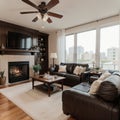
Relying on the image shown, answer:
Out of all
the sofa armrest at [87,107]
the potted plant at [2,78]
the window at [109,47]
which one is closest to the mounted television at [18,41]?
the potted plant at [2,78]

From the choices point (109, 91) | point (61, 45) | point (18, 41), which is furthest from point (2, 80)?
point (109, 91)

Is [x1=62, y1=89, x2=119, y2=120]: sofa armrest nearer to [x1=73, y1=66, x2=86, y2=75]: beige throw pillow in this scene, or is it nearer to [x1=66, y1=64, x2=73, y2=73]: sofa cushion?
[x1=73, y1=66, x2=86, y2=75]: beige throw pillow

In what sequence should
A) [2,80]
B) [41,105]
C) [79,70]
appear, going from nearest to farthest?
1. [41,105]
2. [2,80]
3. [79,70]

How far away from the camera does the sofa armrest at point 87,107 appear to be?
1521mm

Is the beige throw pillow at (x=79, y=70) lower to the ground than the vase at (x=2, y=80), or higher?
higher

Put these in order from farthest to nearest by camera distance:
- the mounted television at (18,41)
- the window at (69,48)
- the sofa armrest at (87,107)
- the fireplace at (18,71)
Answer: the window at (69,48), the fireplace at (18,71), the mounted television at (18,41), the sofa armrest at (87,107)

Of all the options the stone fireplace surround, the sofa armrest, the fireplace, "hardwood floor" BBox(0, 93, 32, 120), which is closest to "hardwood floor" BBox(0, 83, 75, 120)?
"hardwood floor" BBox(0, 93, 32, 120)

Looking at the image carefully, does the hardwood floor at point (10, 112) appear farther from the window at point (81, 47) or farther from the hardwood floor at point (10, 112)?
the window at point (81, 47)

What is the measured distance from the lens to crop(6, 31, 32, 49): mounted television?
4.73 meters

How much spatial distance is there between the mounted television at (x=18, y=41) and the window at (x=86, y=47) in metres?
2.63

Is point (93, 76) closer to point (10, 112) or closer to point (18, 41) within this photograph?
point (10, 112)

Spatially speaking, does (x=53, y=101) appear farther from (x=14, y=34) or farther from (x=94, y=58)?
(x=14, y=34)

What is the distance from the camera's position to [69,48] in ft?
19.6

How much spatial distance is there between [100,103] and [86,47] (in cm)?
392
